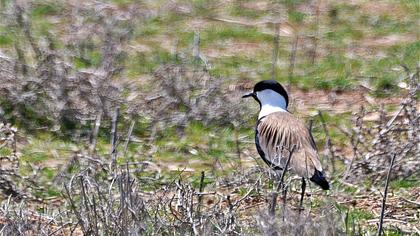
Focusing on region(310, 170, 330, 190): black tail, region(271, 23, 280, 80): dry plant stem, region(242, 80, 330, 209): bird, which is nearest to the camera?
region(310, 170, 330, 190): black tail

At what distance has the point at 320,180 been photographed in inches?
286

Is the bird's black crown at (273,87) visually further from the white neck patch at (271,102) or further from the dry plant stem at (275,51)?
the dry plant stem at (275,51)

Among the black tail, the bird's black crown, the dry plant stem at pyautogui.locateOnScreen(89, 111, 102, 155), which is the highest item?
the bird's black crown

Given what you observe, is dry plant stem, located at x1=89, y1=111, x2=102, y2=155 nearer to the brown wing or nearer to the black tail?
the brown wing

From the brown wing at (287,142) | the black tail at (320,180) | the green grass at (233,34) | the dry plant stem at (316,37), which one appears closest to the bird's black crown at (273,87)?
the brown wing at (287,142)

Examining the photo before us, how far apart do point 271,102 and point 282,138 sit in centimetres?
64

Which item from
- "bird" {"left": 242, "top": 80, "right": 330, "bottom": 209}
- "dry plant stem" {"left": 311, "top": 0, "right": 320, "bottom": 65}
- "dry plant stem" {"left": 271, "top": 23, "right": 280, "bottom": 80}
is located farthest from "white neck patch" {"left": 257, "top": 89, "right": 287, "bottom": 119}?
"dry plant stem" {"left": 311, "top": 0, "right": 320, "bottom": 65}

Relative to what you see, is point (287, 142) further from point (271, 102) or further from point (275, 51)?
point (275, 51)

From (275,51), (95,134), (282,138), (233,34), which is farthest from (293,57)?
(282,138)

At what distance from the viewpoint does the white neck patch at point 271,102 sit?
28.0 feet

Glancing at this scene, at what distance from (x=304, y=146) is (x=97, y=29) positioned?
129 inches

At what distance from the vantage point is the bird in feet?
24.3

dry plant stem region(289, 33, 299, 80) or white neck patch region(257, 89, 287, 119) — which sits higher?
white neck patch region(257, 89, 287, 119)

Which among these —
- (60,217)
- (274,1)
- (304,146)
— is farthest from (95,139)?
(274,1)
